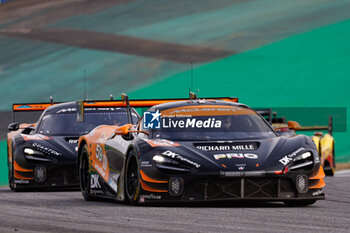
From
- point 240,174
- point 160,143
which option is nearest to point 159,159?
point 160,143

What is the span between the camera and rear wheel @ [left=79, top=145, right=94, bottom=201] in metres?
11.2

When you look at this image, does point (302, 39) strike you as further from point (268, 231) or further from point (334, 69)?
point (268, 231)

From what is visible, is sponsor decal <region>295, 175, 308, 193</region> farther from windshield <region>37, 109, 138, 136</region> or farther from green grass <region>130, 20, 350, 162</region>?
green grass <region>130, 20, 350, 162</region>

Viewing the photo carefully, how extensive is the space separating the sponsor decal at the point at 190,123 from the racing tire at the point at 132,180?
55cm

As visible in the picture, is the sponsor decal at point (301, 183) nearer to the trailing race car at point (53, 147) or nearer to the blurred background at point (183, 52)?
the trailing race car at point (53, 147)

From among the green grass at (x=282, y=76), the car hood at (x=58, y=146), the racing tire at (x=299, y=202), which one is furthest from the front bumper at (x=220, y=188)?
the green grass at (x=282, y=76)

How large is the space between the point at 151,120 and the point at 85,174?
85.8 inches

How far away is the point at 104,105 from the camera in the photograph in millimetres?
12398

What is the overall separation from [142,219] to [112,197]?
269cm

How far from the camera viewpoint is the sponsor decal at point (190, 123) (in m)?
9.69

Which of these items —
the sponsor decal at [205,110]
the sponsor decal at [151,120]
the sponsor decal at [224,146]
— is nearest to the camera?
the sponsor decal at [224,146]

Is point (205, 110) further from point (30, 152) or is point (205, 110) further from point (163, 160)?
point (30, 152)

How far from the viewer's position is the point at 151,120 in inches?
381

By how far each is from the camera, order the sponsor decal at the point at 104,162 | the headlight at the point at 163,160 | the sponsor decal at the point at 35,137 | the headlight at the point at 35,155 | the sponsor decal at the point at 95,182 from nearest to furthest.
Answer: the headlight at the point at 163,160 → the sponsor decal at the point at 104,162 → the sponsor decal at the point at 95,182 → the headlight at the point at 35,155 → the sponsor decal at the point at 35,137
